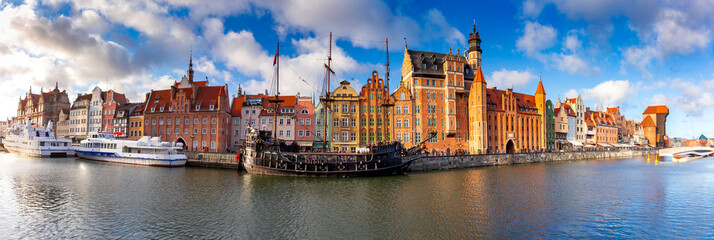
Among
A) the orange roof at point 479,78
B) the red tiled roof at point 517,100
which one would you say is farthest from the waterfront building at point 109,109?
the red tiled roof at point 517,100

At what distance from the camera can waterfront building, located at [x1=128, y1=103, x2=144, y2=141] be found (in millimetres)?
83250

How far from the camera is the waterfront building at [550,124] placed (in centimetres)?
9462

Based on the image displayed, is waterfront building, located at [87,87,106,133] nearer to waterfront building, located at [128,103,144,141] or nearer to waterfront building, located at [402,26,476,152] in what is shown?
waterfront building, located at [128,103,144,141]

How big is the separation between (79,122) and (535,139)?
12549 centimetres

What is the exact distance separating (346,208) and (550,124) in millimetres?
86919

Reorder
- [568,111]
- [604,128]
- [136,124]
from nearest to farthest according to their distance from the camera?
[136,124], [568,111], [604,128]

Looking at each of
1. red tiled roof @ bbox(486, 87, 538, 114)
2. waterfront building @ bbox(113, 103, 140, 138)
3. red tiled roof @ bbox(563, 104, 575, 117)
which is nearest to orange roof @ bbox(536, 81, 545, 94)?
red tiled roof @ bbox(486, 87, 538, 114)

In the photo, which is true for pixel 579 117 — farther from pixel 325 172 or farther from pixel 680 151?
pixel 325 172

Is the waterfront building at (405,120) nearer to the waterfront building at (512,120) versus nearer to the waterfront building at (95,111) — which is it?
the waterfront building at (512,120)

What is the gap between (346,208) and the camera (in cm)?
2880

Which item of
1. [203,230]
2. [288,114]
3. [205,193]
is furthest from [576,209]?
[288,114]

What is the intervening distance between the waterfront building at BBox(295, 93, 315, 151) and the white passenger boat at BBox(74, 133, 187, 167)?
22.2 m

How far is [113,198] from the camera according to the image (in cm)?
3112

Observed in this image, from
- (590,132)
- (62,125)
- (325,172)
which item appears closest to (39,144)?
(62,125)
